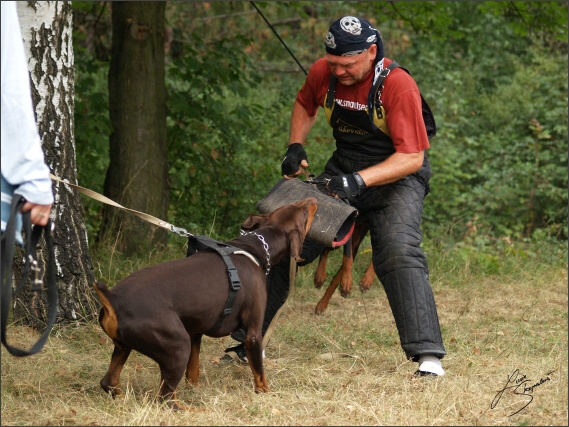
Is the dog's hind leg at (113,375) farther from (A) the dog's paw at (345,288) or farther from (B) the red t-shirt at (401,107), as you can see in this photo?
(A) the dog's paw at (345,288)

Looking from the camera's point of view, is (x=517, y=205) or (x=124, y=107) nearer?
(x=124, y=107)

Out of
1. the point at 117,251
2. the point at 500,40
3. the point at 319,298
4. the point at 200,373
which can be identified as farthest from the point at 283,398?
the point at 500,40

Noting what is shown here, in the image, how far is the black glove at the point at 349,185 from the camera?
16.5 ft

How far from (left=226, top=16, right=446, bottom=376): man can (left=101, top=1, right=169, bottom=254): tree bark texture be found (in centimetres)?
284

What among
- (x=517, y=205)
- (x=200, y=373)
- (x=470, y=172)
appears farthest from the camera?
(x=470, y=172)

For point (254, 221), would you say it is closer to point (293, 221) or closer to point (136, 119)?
point (293, 221)

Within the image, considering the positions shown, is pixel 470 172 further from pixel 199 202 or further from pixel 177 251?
pixel 177 251

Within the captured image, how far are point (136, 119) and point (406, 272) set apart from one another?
3.93 meters

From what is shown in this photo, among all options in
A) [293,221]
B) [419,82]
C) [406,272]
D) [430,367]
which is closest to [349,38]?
[293,221]

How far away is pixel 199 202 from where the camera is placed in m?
8.90

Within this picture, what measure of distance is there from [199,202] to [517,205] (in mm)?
5934

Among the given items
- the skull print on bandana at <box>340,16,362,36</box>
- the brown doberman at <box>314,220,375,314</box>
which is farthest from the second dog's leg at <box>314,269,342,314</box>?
the skull print on bandana at <box>340,16,362,36</box>

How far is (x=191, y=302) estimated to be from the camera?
4266 millimetres

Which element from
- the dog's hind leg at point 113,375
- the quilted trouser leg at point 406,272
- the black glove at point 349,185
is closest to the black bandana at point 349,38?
the black glove at point 349,185
